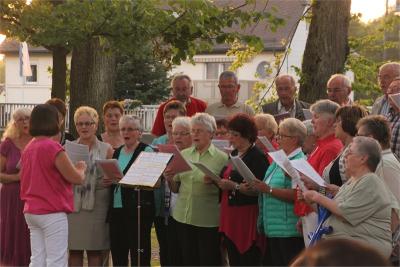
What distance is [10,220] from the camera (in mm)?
8258

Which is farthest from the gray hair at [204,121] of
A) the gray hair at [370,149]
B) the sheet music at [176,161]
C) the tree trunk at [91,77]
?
the tree trunk at [91,77]

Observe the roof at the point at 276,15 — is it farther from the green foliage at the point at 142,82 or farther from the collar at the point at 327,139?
the collar at the point at 327,139

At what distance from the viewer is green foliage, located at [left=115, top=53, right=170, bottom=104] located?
33.8 m

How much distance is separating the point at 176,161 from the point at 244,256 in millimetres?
1077

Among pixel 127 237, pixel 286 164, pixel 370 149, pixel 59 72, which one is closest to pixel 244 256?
pixel 127 237

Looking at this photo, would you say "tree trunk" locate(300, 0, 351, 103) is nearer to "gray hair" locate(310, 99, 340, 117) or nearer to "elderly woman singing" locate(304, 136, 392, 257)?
"gray hair" locate(310, 99, 340, 117)

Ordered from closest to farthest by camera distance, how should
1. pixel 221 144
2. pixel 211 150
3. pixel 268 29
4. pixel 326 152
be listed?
pixel 326 152
pixel 211 150
pixel 221 144
pixel 268 29

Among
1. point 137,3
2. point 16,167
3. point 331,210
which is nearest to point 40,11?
point 137,3

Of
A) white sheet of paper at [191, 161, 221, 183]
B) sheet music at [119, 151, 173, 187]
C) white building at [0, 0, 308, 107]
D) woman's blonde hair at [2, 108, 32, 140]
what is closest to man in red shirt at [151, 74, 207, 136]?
woman's blonde hair at [2, 108, 32, 140]

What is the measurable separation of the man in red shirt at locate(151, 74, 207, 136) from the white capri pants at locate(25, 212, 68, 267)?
7.92ft

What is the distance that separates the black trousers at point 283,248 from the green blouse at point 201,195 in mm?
803

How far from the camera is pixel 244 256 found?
7.05m

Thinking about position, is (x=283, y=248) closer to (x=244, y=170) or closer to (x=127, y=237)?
(x=244, y=170)

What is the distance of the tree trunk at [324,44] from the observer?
11.9 m
